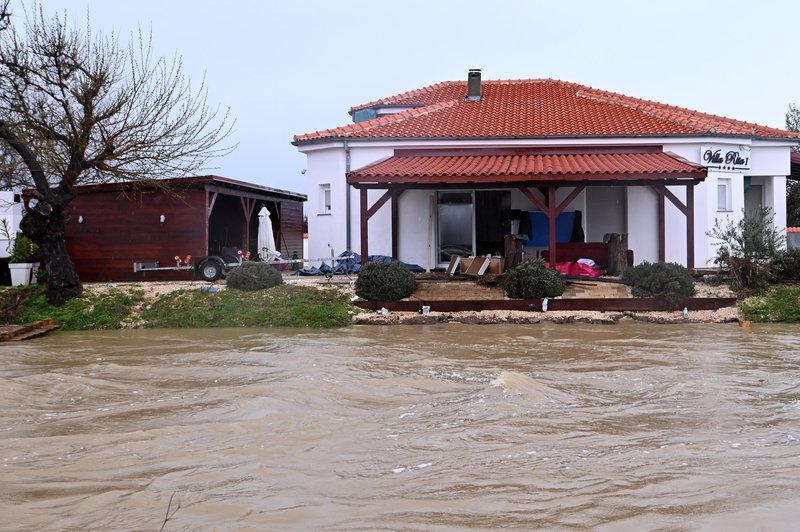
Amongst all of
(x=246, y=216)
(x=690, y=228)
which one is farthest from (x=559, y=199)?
(x=246, y=216)

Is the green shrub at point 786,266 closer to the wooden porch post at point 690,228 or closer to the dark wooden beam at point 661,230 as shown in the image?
the wooden porch post at point 690,228

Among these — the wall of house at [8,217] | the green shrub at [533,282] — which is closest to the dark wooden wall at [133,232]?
the wall of house at [8,217]

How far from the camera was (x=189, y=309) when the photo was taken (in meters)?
16.7

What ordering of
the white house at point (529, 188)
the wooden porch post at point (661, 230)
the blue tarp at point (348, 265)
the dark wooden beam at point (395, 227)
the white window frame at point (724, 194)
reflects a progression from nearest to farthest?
the wooden porch post at point (661, 230), the blue tarp at point (348, 265), the white house at point (529, 188), the dark wooden beam at point (395, 227), the white window frame at point (724, 194)

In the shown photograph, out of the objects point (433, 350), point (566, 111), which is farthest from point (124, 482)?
point (566, 111)

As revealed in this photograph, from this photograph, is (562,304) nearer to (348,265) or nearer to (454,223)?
(454,223)

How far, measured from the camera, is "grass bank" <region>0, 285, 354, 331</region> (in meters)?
16.2

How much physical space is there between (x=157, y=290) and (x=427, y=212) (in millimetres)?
7162

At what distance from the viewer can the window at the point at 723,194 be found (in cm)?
2156

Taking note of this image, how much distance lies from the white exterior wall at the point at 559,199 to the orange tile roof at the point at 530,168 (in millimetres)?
646

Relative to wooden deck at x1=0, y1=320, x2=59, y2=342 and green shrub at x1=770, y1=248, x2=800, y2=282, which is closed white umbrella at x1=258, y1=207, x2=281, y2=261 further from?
green shrub at x1=770, y1=248, x2=800, y2=282

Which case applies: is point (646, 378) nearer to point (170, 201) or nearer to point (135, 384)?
point (135, 384)

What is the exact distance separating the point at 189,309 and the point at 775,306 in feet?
37.6

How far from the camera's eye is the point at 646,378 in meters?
9.51
